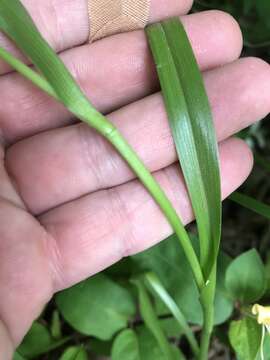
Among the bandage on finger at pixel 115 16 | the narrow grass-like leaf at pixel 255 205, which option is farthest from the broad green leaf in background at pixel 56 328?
the bandage on finger at pixel 115 16

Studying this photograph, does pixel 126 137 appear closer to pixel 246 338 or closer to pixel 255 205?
pixel 255 205

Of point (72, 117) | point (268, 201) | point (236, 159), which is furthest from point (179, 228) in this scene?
point (268, 201)

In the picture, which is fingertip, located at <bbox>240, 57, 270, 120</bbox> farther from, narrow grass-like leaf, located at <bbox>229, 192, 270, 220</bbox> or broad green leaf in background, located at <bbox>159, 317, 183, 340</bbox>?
broad green leaf in background, located at <bbox>159, 317, 183, 340</bbox>

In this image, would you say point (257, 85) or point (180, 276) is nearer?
point (257, 85)

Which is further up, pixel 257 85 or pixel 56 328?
pixel 257 85

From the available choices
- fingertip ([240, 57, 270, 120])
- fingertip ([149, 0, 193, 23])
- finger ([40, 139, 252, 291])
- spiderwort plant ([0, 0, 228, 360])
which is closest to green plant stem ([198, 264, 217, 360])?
spiderwort plant ([0, 0, 228, 360])

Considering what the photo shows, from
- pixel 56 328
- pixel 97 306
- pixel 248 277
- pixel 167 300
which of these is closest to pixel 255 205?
pixel 248 277

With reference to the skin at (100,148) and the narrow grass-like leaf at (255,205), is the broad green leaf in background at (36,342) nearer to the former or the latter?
the skin at (100,148)
